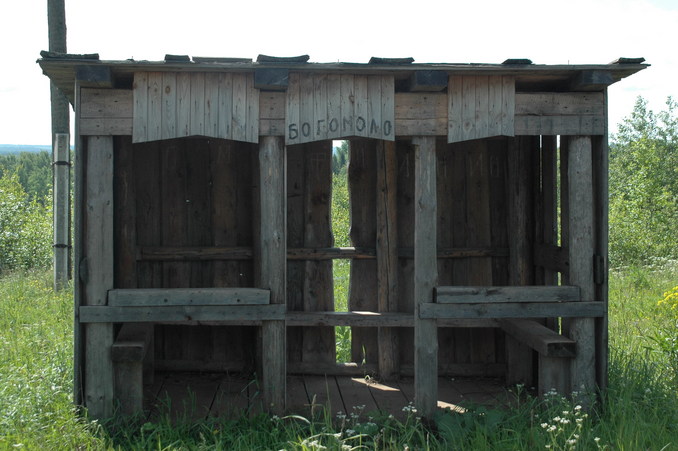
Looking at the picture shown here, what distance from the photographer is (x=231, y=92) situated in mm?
5555

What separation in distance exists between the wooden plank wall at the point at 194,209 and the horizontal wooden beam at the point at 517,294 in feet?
8.30

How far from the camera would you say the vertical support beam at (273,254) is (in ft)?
18.4

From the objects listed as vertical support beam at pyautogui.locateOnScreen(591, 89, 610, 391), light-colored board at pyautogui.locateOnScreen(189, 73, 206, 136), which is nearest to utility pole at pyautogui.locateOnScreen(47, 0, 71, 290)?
light-colored board at pyautogui.locateOnScreen(189, 73, 206, 136)

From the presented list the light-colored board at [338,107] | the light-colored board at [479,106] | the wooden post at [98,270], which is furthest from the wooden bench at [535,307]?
the wooden post at [98,270]

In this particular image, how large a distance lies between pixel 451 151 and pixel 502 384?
2.53m

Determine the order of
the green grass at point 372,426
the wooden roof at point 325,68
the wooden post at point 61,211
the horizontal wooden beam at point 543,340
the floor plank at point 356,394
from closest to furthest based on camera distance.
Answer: the green grass at point 372,426, the wooden roof at point 325,68, the horizontal wooden beam at point 543,340, the floor plank at point 356,394, the wooden post at point 61,211

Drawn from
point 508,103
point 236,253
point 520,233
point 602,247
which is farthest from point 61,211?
point 602,247

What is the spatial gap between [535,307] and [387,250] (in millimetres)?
1867

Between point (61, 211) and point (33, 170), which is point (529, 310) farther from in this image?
point (33, 170)

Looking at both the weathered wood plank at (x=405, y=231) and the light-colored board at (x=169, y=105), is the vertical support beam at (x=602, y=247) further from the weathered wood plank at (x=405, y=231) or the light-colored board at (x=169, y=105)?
the light-colored board at (x=169, y=105)

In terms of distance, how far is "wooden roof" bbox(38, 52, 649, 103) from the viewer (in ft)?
17.3

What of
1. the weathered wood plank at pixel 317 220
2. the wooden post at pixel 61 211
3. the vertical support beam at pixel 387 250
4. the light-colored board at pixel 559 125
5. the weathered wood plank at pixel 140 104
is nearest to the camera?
the weathered wood plank at pixel 140 104

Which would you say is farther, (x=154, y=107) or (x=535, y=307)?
(x=535, y=307)

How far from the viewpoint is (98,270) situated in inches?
217
